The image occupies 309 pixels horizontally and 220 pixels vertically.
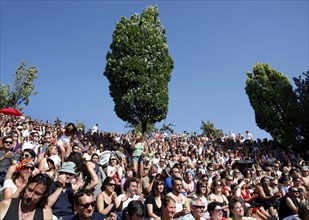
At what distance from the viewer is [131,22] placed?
93.7ft

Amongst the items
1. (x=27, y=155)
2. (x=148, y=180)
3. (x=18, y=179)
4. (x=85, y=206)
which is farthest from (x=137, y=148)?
(x=85, y=206)

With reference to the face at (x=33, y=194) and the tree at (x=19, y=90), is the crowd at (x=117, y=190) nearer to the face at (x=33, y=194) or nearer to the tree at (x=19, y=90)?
the face at (x=33, y=194)

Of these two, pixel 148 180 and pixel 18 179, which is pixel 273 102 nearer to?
pixel 148 180

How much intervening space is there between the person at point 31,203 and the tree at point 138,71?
22.0 metres

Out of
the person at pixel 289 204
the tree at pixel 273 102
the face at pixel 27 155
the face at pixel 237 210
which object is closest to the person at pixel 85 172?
the face at pixel 27 155

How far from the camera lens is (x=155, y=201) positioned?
636 centimetres

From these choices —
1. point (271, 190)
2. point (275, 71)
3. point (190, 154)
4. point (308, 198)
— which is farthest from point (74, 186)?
point (275, 71)

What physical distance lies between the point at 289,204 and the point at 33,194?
578 centimetres

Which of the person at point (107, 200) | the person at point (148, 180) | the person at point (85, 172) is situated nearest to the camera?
the person at point (107, 200)

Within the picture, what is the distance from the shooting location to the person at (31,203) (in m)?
3.69

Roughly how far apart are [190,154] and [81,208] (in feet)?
35.9

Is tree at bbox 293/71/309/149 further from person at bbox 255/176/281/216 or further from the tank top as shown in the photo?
the tank top

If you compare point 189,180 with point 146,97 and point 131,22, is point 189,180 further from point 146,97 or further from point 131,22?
point 131,22

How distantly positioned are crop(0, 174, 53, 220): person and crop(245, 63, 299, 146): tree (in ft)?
83.3
